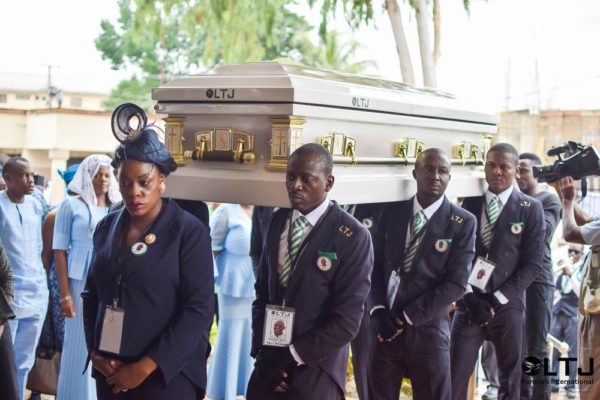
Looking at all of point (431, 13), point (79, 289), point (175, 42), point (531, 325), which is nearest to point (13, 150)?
point (175, 42)

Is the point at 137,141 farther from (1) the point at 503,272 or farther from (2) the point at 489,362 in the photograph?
(2) the point at 489,362

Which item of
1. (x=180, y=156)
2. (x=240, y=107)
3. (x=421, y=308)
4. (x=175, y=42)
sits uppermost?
(x=175, y=42)

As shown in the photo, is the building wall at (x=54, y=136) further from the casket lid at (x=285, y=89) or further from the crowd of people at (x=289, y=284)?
the casket lid at (x=285, y=89)

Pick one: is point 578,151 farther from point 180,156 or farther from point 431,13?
point 431,13

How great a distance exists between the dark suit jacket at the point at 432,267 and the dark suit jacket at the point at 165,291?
124 cm

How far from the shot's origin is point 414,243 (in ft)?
12.5

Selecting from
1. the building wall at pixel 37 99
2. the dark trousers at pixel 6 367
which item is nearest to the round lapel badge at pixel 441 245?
the dark trousers at pixel 6 367

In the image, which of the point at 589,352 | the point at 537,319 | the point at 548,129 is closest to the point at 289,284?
the point at 589,352

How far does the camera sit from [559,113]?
14188mm

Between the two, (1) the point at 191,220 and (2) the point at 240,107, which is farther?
(2) the point at 240,107

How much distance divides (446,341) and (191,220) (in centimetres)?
164

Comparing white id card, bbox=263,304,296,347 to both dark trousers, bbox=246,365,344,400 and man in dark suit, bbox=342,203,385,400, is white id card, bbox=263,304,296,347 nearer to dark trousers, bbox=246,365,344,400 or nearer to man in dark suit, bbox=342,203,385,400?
dark trousers, bbox=246,365,344,400

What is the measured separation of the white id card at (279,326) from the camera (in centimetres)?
299

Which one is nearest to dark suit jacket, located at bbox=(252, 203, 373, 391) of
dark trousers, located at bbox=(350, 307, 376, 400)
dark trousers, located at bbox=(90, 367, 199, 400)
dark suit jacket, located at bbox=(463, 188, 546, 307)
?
dark trousers, located at bbox=(90, 367, 199, 400)
